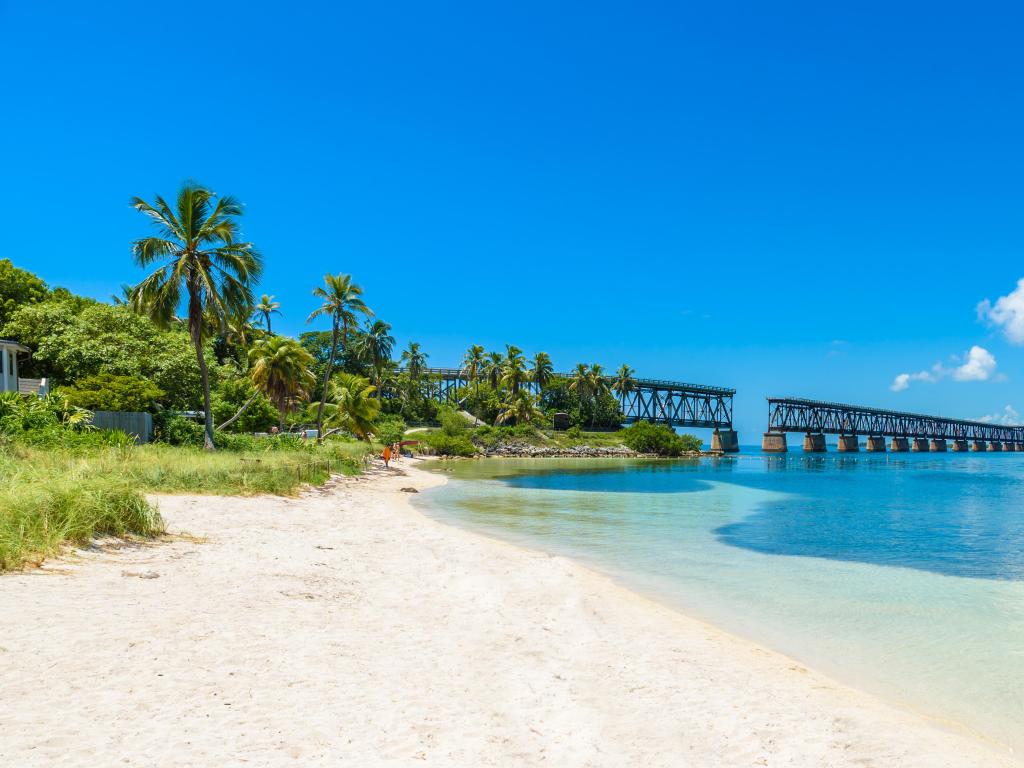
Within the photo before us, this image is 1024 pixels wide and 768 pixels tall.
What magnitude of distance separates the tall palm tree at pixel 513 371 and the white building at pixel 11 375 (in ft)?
216

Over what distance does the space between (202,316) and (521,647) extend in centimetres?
2788

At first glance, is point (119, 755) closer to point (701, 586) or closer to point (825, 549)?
point (701, 586)

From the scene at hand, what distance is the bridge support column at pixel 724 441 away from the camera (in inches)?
4860

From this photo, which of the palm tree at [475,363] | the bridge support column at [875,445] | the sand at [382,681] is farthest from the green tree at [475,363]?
the bridge support column at [875,445]

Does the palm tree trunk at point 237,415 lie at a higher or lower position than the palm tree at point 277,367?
lower

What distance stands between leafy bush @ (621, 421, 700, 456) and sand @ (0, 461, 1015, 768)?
3381 inches

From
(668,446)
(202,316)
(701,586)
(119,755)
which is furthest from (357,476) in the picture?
(668,446)

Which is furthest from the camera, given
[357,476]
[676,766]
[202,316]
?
[357,476]

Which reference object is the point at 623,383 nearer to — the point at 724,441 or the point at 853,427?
the point at 724,441

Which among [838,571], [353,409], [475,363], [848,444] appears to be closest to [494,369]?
[475,363]

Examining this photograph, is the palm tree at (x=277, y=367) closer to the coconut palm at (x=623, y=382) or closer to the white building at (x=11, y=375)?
the white building at (x=11, y=375)

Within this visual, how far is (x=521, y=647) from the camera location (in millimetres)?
7398

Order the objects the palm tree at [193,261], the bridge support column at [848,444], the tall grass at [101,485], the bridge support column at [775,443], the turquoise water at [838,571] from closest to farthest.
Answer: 1. the turquoise water at [838,571]
2. the tall grass at [101,485]
3. the palm tree at [193,261]
4. the bridge support column at [775,443]
5. the bridge support column at [848,444]

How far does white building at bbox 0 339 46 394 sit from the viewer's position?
100 ft
